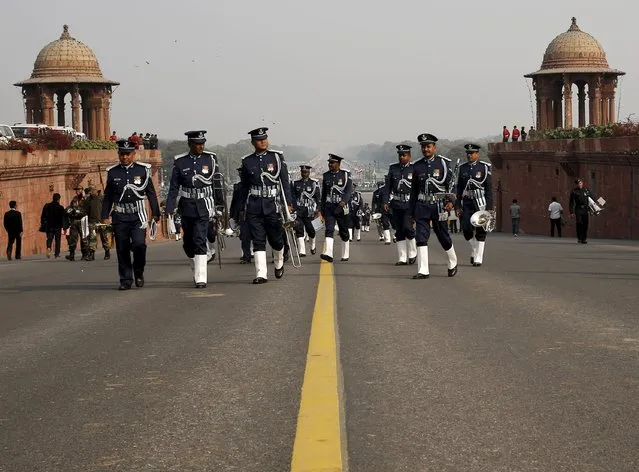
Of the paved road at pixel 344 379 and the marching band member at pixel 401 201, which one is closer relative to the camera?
the paved road at pixel 344 379

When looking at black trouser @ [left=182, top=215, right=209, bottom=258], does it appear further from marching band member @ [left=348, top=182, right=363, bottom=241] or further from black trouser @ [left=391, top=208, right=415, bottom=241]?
marching band member @ [left=348, top=182, right=363, bottom=241]

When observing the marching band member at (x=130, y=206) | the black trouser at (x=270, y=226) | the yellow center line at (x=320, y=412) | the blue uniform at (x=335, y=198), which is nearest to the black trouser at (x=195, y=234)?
the marching band member at (x=130, y=206)

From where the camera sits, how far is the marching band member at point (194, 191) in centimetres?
1597

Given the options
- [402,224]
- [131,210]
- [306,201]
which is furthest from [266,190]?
[306,201]

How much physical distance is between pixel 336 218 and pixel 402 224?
2079mm

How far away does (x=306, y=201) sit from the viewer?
24312mm

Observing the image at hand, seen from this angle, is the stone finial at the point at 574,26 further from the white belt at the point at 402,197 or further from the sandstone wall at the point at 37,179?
the white belt at the point at 402,197

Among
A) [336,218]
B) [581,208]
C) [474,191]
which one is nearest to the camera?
[474,191]

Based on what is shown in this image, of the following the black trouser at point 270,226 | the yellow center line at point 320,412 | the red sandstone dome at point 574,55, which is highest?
the red sandstone dome at point 574,55

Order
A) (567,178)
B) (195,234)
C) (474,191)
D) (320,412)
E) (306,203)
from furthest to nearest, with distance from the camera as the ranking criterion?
1. (567,178)
2. (306,203)
3. (474,191)
4. (195,234)
5. (320,412)

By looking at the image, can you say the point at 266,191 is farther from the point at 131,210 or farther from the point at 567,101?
the point at 567,101

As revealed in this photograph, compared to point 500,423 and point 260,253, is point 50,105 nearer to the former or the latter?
point 260,253

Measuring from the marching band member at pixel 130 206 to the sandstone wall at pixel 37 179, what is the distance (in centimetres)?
2149

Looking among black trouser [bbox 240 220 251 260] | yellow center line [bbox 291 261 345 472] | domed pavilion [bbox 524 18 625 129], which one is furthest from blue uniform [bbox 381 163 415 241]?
domed pavilion [bbox 524 18 625 129]
